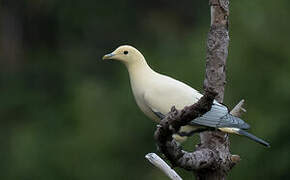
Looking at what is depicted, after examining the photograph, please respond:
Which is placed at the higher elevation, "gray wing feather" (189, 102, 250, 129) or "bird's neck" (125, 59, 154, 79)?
"bird's neck" (125, 59, 154, 79)

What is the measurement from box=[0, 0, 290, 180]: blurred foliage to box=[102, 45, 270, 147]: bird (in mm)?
3756

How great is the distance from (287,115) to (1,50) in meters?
6.05

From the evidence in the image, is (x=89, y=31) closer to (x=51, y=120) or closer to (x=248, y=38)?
(x=51, y=120)

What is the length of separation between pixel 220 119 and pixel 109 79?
9.44 metres

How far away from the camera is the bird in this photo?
770 centimetres

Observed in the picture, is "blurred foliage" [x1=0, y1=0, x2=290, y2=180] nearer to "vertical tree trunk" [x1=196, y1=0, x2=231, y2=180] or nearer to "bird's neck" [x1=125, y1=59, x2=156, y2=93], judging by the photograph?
"bird's neck" [x1=125, y1=59, x2=156, y2=93]

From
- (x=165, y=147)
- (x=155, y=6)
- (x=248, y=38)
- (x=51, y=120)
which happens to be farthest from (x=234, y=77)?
(x=165, y=147)

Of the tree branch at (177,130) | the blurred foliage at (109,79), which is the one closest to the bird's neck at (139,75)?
the tree branch at (177,130)

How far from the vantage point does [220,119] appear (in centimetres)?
774

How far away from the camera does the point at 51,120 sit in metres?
16.0

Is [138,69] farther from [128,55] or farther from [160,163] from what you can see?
[160,163]

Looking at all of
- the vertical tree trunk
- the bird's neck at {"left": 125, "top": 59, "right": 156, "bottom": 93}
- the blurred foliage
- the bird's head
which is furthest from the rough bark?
the blurred foliage

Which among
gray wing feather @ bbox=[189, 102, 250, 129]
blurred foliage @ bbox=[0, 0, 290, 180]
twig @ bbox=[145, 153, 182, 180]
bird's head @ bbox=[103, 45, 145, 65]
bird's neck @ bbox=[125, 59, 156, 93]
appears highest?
bird's head @ bbox=[103, 45, 145, 65]

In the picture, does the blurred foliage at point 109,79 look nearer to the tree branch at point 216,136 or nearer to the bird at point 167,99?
the bird at point 167,99
